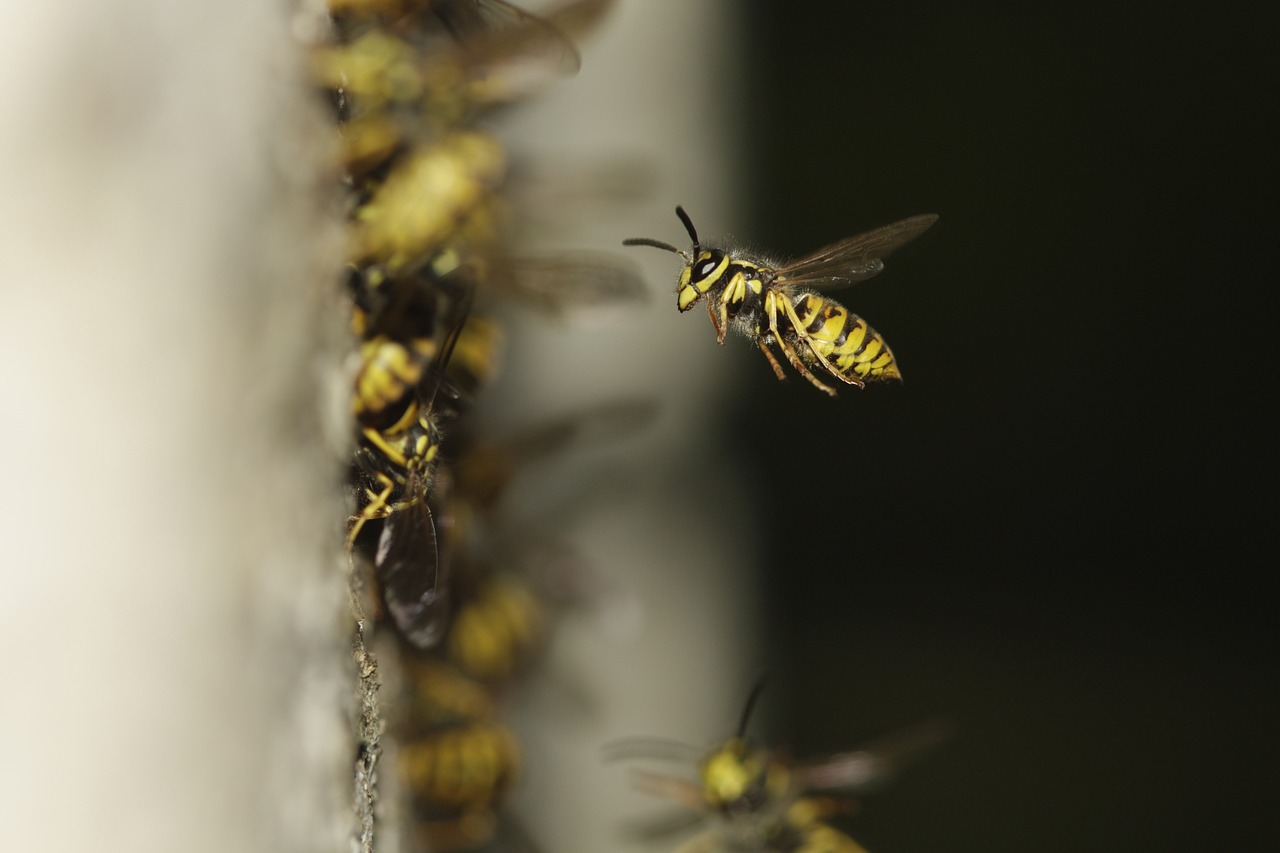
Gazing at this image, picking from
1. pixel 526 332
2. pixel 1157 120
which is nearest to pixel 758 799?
pixel 526 332

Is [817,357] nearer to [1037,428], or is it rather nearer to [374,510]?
[374,510]

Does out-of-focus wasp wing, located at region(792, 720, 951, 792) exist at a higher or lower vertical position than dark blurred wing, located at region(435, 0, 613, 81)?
lower

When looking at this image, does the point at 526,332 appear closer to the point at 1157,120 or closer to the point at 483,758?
the point at 483,758

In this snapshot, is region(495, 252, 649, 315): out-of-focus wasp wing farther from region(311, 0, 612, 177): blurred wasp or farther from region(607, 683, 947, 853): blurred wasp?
region(607, 683, 947, 853): blurred wasp

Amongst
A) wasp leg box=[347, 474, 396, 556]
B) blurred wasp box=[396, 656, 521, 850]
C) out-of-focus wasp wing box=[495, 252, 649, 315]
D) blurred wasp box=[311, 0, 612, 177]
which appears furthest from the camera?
blurred wasp box=[396, 656, 521, 850]

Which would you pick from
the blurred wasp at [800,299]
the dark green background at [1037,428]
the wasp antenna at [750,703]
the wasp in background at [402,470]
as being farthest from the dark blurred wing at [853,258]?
the dark green background at [1037,428]

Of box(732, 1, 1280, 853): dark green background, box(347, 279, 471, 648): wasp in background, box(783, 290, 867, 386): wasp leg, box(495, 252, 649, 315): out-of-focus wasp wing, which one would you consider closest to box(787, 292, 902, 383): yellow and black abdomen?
box(783, 290, 867, 386): wasp leg

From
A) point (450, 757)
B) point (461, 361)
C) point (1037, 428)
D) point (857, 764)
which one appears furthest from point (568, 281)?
point (1037, 428)
